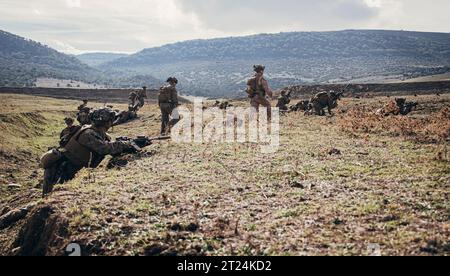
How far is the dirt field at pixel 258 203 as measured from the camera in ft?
19.6

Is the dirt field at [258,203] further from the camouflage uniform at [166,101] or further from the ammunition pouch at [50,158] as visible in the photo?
the camouflage uniform at [166,101]

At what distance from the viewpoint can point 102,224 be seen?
22.7ft

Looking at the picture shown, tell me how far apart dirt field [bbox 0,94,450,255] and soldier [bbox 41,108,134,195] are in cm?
58

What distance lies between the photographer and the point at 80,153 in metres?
11.2

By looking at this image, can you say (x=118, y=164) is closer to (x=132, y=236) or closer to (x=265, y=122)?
(x=132, y=236)

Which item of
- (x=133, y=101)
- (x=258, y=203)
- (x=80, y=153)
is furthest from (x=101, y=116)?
(x=133, y=101)

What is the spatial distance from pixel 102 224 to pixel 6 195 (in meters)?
9.69

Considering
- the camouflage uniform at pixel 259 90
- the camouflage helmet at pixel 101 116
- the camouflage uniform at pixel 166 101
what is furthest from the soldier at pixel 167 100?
the camouflage helmet at pixel 101 116

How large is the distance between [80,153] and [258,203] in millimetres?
5656

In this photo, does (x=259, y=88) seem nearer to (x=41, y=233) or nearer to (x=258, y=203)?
(x=258, y=203)

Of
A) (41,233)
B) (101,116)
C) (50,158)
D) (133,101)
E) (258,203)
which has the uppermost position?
(133,101)

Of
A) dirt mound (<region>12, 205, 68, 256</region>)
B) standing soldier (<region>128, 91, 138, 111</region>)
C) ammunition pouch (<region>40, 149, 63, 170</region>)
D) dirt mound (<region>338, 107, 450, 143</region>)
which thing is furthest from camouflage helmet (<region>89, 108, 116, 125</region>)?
standing soldier (<region>128, 91, 138, 111</region>)
